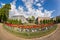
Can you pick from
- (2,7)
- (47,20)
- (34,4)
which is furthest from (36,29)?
(2,7)

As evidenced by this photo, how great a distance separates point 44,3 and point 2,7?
0.62m

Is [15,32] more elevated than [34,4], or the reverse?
[34,4]

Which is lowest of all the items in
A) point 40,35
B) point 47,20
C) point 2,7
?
point 40,35

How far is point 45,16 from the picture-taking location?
2449 millimetres

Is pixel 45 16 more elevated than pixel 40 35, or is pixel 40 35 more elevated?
pixel 45 16

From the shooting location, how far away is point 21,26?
2.40 metres

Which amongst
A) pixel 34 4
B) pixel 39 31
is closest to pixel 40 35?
pixel 39 31

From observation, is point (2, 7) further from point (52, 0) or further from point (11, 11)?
point (52, 0)

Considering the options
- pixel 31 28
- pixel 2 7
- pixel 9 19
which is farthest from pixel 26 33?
pixel 2 7

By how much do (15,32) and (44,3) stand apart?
1.97 feet

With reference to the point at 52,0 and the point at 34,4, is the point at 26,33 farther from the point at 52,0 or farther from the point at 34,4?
the point at 52,0

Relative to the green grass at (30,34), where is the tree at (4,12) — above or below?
above

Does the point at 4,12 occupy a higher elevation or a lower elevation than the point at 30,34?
higher

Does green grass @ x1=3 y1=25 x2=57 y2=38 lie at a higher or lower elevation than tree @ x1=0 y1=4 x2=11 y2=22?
lower
